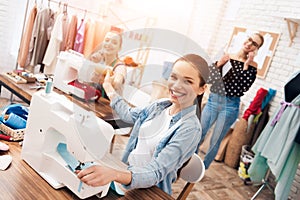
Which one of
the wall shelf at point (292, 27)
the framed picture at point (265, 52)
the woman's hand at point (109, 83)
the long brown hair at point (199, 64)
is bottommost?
the woman's hand at point (109, 83)

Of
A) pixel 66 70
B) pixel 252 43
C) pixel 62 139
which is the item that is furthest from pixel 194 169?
pixel 252 43

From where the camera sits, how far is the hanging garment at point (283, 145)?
252 cm

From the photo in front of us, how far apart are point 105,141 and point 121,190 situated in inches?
9.1

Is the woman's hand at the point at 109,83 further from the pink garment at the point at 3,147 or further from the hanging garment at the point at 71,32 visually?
the hanging garment at the point at 71,32

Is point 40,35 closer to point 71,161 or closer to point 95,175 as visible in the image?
point 71,161

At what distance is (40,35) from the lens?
332 cm

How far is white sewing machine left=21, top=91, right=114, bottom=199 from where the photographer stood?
861 mm

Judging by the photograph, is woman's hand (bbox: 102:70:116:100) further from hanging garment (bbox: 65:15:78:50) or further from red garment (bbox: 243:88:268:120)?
red garment (bbox: 243:88:268:120)

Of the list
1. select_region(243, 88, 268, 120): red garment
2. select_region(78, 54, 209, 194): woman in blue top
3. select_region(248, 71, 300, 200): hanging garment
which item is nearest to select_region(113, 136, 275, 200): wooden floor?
select_region(248, 71, 300, 200): hanging garment

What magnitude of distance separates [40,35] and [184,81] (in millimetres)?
2979

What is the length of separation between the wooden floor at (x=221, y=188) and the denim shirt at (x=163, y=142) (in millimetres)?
1555

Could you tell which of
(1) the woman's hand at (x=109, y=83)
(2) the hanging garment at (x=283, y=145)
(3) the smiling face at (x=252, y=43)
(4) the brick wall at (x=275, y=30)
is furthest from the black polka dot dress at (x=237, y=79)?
(1) the woman's hand at (x=109, y=83)

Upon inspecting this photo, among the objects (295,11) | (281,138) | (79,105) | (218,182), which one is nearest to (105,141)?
(79,105)

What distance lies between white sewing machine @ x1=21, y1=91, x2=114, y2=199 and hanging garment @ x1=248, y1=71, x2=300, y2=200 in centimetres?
212
